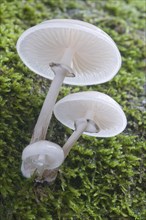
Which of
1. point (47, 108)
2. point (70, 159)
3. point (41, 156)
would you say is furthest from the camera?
point (70, 159)

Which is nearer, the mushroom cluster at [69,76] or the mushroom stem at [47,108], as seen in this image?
the mushroom cluster at [69,76]

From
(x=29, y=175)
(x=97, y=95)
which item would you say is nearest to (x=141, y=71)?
(x=97, y=95)

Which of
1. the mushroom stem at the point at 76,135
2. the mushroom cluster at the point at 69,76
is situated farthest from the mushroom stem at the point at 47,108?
the mushroom stem at the point at 76,135

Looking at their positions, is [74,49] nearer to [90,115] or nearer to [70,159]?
[90,115]

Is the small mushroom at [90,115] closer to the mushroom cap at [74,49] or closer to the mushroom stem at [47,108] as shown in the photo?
the mushroom stem at [47,108]

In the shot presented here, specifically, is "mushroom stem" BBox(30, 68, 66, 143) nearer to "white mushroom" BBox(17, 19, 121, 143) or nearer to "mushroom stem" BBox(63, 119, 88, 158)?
"white mushroom" BBox(17, 19, 121, 143)

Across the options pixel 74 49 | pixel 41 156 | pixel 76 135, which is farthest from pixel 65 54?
pixel 41 156
